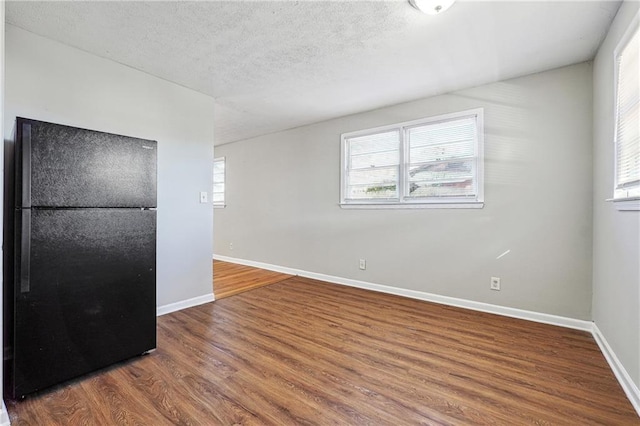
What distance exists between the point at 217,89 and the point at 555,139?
338 centimetres

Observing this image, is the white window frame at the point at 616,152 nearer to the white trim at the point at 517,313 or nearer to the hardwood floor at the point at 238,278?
the white trim at the point at 517,313

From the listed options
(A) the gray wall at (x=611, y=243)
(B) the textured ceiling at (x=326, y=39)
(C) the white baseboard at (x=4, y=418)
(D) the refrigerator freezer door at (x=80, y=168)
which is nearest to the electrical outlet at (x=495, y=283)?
(A) the gray wall at (x=611, y=243)

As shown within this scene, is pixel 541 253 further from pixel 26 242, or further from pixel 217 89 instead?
pixel 26 242

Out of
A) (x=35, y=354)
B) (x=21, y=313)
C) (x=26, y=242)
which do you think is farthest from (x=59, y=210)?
(x=35, y=354)

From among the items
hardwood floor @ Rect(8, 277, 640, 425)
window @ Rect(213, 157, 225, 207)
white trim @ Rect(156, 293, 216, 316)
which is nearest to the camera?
hardwood floor @ Rect(8, 277, 640, 425)

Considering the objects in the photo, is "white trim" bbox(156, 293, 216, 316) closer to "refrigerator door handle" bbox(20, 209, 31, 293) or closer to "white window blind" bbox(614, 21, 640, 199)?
"refrigerator door handle" bbox(20, 209, 31, 293)

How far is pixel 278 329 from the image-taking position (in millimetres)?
2594

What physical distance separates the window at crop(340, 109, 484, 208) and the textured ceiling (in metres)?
0.45

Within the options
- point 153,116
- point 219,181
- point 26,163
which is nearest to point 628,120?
point 26,163

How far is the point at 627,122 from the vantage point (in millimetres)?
1830

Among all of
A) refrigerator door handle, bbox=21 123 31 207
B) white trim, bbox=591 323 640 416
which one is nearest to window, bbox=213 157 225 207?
refrigerator door handle, bbox=21 123 31 207

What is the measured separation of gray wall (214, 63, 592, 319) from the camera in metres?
2.63

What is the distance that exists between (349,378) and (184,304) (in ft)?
6.77

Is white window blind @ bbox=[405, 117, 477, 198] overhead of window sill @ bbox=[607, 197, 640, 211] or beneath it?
overhead
